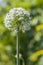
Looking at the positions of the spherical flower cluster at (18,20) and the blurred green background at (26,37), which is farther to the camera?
the blurred green background at (26,37)

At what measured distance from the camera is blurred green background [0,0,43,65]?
1.77 meters

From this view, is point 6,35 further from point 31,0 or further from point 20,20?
point 20,20

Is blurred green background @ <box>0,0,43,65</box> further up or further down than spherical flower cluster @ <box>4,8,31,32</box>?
further down

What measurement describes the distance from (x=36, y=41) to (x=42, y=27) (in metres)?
0.21

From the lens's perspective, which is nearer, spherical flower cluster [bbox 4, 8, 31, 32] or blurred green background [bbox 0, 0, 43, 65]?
spherical flower cluster [bbox 4, 8, 31, 32]

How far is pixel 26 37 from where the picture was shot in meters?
1.89

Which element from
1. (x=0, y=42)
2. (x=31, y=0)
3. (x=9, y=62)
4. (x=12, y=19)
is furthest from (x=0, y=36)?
(x=12, y=19)

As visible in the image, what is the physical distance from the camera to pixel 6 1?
1.89m

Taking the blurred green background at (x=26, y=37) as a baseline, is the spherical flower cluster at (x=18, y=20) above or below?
above

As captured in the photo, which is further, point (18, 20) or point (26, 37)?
point (26, 37)

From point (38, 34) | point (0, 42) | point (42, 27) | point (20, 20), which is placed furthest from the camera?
point (0, 42)

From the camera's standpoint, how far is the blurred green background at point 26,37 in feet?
5.82

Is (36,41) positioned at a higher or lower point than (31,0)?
lower

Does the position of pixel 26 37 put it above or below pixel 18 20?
below
